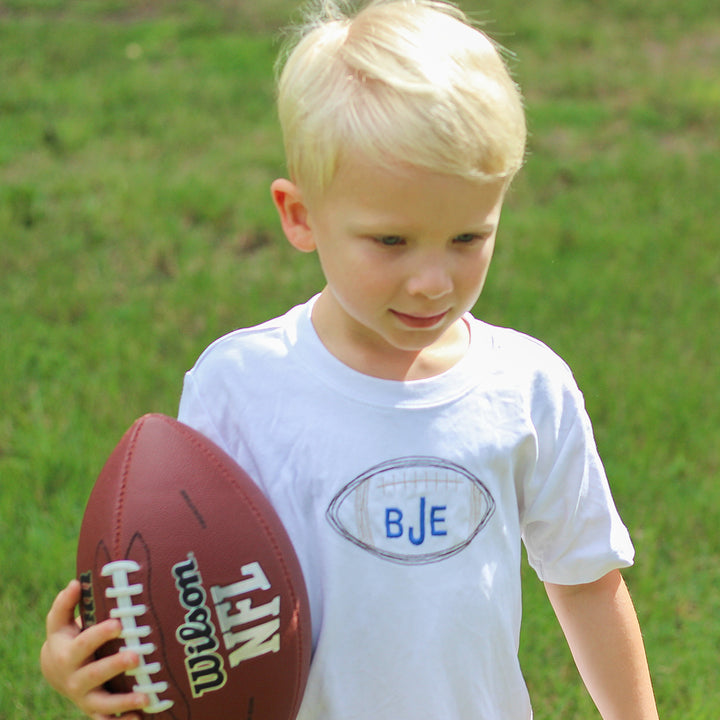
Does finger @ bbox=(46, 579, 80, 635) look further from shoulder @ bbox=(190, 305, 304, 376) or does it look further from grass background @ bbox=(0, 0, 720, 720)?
grass background @ bbox=(0, 0, 720, 720)

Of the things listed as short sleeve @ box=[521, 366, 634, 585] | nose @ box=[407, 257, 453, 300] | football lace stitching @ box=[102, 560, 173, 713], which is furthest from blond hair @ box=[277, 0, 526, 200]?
football lace stitching @ box=[102, 560, 173, 713]

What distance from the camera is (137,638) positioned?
60.4 inches

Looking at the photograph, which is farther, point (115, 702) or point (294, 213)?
point (294, 213)

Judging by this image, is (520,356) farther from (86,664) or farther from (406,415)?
A: (86,664)

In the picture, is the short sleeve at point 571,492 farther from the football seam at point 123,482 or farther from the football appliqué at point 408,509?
the football seam at point 123,482

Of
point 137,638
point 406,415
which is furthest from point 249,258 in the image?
point 137,638

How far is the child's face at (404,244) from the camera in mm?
1471

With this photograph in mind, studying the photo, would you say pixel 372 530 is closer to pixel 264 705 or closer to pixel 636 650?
pixel 264 705

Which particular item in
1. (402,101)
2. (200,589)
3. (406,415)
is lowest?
(200,589)

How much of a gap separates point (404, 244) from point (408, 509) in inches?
16.0

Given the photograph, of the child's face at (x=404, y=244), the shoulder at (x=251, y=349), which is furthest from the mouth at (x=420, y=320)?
the shoulder at (x=251, y=349)

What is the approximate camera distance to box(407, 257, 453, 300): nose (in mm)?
1503

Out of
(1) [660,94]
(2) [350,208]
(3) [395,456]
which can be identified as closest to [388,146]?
(2) [350,208]

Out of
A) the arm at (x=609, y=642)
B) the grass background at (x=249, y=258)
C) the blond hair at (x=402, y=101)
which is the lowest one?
the grass background at (x=249, y=258)
